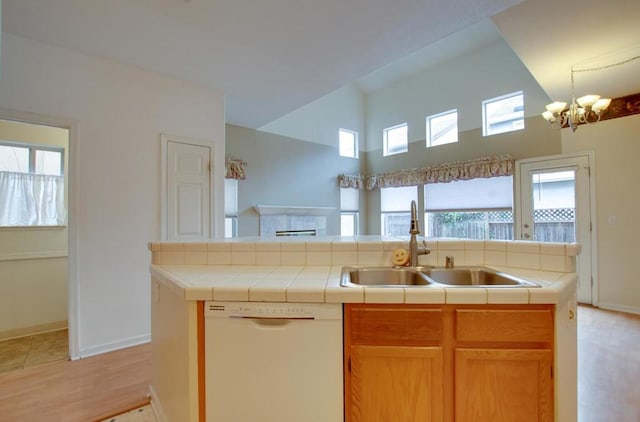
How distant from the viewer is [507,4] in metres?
1.95

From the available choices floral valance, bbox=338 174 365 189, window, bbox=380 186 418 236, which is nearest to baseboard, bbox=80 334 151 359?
floral valance, bbox=338 174 365 189

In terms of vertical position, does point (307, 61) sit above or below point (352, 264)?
above

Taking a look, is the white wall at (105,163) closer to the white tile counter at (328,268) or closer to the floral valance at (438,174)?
the white tile counter at (328,268)

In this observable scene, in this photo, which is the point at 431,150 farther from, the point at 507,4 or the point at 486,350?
the point at 486,350

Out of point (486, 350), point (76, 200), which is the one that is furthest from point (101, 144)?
point (486, 350)

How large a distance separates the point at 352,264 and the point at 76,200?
231cm

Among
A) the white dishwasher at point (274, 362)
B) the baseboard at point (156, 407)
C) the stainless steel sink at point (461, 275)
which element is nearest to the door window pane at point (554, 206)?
the stainless steel sink at point (461, 275)

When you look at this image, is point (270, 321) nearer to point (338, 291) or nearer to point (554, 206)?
point (338, 291)

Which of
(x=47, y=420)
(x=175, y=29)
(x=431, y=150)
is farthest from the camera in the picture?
(x=431, y=150)

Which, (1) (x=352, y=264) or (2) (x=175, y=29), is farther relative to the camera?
(2) (x=175, y=29)

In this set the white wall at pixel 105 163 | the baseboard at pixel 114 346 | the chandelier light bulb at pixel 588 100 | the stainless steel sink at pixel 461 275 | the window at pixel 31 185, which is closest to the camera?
the stainless steel sink at pixel 461 275

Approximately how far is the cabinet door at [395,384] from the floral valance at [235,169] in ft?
12.5

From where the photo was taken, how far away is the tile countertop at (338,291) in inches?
44.6

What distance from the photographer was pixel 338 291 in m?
1.17
